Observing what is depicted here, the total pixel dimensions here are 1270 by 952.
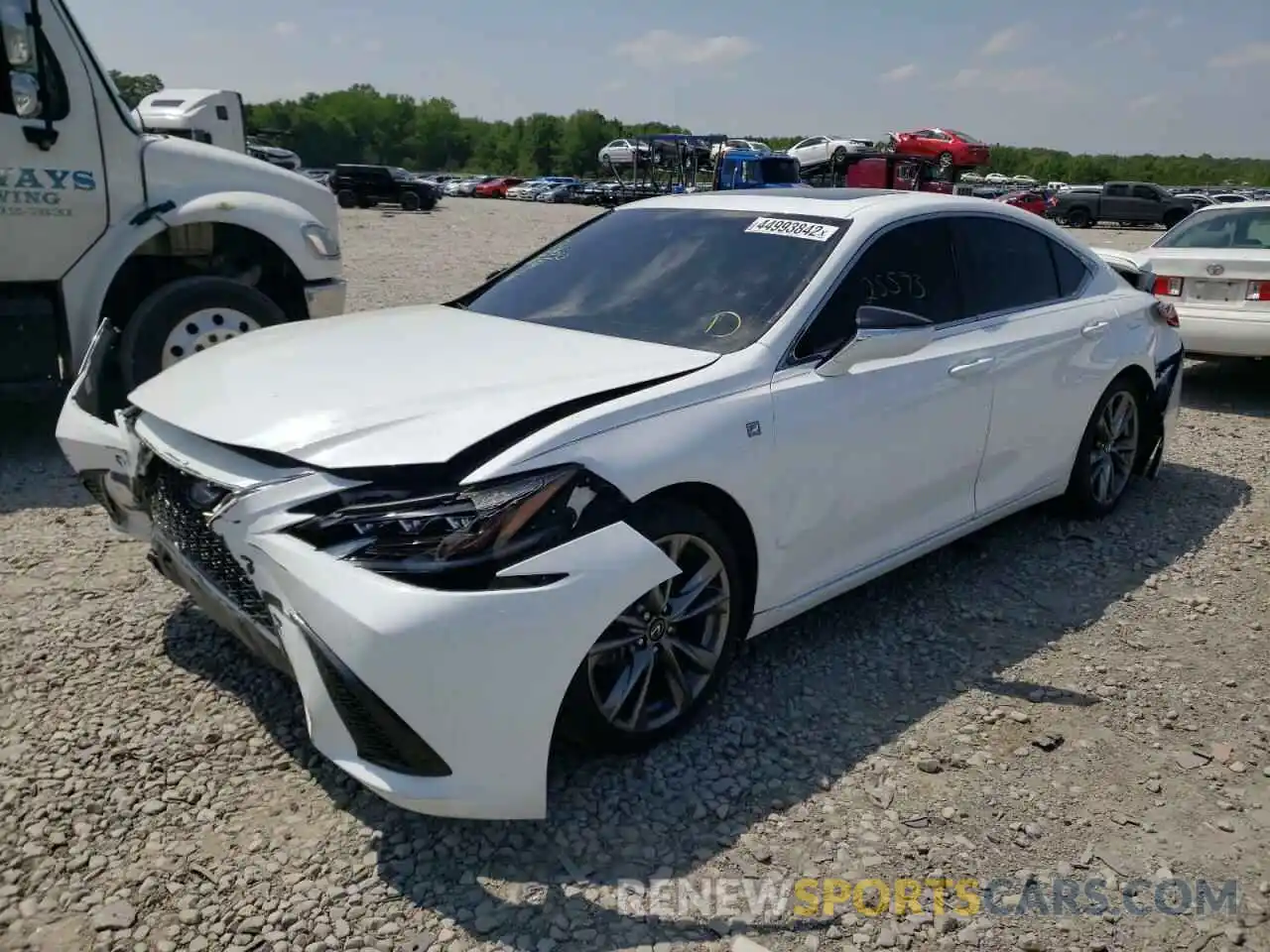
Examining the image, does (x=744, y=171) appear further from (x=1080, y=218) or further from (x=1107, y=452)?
(x=1080, y=218)

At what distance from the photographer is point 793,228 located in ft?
13.0

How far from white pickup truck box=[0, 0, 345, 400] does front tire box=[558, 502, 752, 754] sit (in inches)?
146

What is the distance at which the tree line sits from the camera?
101 meters

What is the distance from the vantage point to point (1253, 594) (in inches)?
182

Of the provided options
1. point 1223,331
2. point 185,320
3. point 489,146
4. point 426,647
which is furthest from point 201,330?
point 489,146

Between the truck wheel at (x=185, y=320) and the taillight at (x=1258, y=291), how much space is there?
695 centimetres

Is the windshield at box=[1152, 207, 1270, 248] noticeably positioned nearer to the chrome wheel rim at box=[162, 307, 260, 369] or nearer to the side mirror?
the side mirror

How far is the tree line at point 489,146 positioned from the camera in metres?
101

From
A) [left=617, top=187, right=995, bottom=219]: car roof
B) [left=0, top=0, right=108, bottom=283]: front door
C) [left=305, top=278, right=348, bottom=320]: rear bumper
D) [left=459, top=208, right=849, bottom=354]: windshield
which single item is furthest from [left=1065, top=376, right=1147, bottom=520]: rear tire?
[left=0, top=0, right=108, bottom=283]: front door

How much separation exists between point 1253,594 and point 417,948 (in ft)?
13.0

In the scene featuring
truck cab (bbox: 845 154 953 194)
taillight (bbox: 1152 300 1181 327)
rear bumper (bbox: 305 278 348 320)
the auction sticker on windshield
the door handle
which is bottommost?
rear bumper (bbox: 305 278 348 320)

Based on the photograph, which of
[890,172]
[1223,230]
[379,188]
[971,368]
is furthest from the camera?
[379,188]

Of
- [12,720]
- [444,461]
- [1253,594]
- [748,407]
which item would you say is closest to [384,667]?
[444,461]

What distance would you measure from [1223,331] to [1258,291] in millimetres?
368
